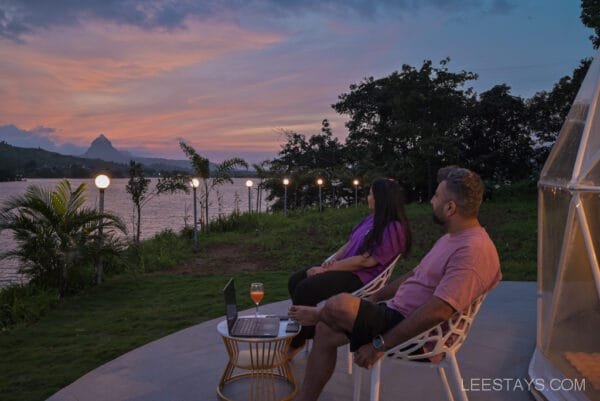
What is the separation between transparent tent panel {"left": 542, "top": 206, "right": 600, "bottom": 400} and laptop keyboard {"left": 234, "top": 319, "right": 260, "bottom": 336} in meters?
1.94

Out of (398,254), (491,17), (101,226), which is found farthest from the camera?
(491,17)

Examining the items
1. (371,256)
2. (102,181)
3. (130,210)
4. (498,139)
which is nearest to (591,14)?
(498,139)

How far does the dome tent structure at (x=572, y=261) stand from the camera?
9.68 feet

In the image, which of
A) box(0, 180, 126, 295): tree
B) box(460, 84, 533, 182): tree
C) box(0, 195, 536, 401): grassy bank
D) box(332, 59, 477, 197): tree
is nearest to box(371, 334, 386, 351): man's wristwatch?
box(0, 195, 536, 401): grassy bank

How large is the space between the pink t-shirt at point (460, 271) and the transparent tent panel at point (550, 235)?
944 mm

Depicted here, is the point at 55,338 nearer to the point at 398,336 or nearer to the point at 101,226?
the point at 101,226

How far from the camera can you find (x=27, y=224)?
6969 mm

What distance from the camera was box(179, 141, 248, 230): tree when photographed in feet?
48.2

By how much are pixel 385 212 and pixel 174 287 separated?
15.8ft

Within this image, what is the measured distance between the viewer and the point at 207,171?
14977 mm

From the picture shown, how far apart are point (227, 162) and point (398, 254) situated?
11.9m

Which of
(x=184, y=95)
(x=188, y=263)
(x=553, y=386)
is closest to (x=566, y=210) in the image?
(x=553, y=386)

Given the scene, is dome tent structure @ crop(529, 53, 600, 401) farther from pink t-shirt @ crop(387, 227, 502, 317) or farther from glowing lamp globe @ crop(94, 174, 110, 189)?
glowing lamp globe @ crop(94, 174, 110, 189)

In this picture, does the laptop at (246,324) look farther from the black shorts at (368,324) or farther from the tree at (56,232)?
the tree at (56,232)
